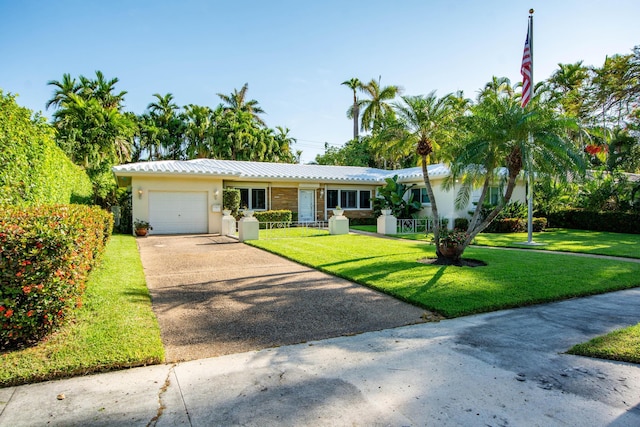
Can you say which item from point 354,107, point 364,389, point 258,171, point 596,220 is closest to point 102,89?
point 258,171

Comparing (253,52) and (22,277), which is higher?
(253,52)

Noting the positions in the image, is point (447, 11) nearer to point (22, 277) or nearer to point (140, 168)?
point (22, 277)

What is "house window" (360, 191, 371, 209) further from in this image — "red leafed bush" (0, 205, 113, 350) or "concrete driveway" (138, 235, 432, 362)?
"red leafed bush" (0, 205, 113, 350)

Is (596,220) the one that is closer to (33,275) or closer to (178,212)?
(178,212)

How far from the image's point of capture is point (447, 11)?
11.1 meters

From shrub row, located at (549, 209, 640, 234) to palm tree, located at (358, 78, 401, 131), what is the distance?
2008 cm

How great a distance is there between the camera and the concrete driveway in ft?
15.6

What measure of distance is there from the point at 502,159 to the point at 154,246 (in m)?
12.2

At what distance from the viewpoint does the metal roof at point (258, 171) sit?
17.2 metres

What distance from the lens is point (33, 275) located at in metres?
3.99

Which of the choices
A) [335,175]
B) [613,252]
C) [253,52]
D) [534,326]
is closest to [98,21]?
[253,52]

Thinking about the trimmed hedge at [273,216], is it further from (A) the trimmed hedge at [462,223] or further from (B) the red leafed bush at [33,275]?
(B) the red leafed bush at [33,275]

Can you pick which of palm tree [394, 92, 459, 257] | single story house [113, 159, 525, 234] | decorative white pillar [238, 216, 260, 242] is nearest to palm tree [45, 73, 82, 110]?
single story house [113, 159, 525, 234]

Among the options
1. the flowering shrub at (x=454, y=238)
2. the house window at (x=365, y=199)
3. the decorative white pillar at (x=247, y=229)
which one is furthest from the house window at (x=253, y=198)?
the flowering shrub at (x=454, y=238)
